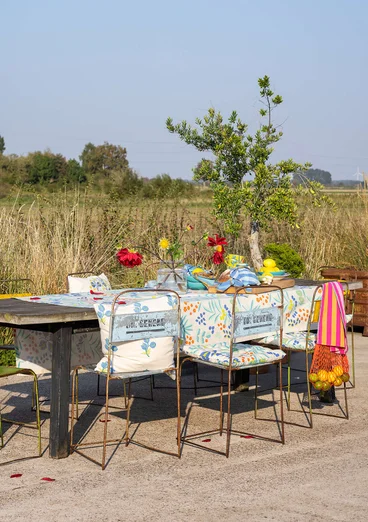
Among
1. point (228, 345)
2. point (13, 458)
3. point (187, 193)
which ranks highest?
point (187, 193)

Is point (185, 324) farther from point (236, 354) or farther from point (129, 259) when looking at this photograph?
point (129, 259)

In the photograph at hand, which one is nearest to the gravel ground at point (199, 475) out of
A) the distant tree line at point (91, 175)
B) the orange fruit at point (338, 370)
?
the orange fruit at point (338, 370)

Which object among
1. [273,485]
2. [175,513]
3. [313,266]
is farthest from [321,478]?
[313,266]

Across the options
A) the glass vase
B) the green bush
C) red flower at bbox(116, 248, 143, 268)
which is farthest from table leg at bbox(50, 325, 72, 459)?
the green bush

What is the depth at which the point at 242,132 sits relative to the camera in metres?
11.5

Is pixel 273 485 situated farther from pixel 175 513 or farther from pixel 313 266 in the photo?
pixel 313 266

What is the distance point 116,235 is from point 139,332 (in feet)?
19.2

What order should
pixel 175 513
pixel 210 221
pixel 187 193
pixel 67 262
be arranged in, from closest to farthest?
1. pixel 175 513
2. pixel 67 262
3. pixel 210 221
4. pixel 187 193

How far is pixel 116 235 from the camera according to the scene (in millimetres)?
10695

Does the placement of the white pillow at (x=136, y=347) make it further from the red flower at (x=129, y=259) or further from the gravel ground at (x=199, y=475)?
the red flower at (x=129, y=259)

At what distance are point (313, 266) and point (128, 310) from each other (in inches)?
285

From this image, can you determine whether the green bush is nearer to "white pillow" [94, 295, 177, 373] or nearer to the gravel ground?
the gravel ground

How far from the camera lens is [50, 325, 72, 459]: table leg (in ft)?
16.2

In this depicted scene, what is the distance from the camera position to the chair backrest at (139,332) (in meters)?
4.85
